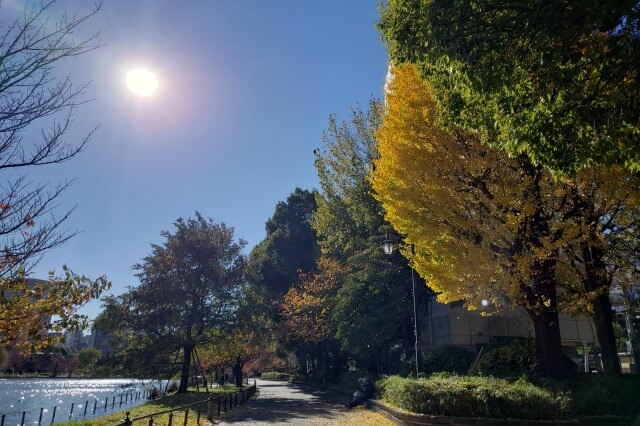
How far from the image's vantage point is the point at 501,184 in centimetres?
1092

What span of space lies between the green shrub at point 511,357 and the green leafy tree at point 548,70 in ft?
40.9

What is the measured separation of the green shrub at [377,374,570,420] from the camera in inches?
387

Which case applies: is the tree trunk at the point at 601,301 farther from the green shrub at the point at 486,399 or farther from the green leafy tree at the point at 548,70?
the green leafy tree at the point at 548,70

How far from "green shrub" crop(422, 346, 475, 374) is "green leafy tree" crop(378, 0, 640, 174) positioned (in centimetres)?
1315

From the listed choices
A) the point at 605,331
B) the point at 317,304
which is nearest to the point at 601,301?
the point at 605,331

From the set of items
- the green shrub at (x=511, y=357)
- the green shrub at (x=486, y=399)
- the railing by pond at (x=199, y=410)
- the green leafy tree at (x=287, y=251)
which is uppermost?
the green leafy tree at (x=287, y=251)

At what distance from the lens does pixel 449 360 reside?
730 inches

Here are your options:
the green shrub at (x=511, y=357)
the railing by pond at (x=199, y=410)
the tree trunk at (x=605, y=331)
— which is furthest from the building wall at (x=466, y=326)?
the railing by pond at (x=199, y=410)

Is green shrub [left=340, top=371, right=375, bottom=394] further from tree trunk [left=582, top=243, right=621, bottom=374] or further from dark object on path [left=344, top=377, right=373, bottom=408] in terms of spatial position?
tree trunk [left=582, top=243, right=621, bottom=374]

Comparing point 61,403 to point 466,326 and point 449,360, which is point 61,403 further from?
point 466,326

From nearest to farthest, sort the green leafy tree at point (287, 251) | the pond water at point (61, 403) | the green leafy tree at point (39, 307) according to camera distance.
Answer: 1. the green leafy tree at point (39, 307)
2. the pond water at point (61, 403)
3. the green leafy tree at point (287, 251)

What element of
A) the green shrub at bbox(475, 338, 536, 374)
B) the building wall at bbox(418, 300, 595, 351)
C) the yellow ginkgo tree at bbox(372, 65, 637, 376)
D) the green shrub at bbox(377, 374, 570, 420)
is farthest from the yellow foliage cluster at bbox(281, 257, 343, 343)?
the yellow ginkgo tree at bbox(372, 65, 637, 376)

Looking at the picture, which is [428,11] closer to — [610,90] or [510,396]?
[610,90]

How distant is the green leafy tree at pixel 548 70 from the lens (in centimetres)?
614
